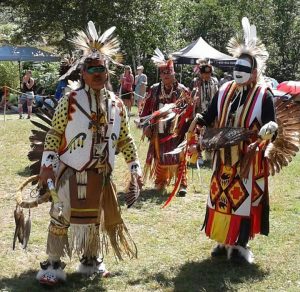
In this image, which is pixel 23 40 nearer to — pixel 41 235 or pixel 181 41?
pixel 181 41

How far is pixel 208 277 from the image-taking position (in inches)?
164

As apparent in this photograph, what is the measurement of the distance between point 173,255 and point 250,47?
1.86 metres

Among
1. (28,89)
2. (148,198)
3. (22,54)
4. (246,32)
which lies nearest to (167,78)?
(148,198)

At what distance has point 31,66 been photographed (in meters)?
24.5

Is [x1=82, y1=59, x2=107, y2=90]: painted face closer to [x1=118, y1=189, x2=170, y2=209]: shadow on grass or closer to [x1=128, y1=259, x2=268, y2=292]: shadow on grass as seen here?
[x1=128, y1=259, x2=268, y2=292]: shadow on grass

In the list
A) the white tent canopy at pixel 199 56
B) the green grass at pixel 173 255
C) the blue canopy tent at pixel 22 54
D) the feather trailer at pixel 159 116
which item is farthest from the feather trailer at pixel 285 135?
the blue canopy tent at pixel 22 54

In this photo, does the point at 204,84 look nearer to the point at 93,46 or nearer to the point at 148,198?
the point at 148,198

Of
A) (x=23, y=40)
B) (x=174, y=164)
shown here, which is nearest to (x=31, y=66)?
(x=23, y=40)

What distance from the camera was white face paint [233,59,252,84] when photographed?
4.17 meters

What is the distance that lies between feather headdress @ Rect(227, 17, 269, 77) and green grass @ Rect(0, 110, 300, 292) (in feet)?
5.19

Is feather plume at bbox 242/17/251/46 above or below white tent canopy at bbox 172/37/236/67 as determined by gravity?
below

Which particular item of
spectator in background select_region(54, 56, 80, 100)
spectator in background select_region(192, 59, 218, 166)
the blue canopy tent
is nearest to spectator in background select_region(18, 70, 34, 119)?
the blue canopy tent

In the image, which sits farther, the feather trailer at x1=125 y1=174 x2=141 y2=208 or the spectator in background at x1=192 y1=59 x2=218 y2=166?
the spectator in background at x1=192 y1=59 x2=218 y2=166

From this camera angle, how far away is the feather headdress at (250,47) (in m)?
4.25
